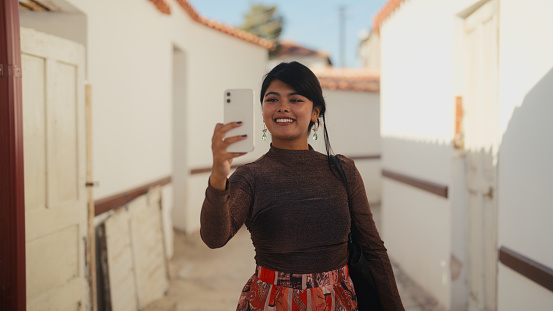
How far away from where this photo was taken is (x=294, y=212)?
1573 mm

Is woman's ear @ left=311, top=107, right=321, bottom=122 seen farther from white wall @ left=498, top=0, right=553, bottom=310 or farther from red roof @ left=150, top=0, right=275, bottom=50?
red roof @ left=150, top=0, right=275, bottom=50

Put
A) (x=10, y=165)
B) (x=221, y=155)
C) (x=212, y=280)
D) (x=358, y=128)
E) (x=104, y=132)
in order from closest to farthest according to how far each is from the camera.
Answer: (x=221, y=155) → (x=10, y=165) → (x=104, y=132) → (x=212, y=280) → (x=358, y=128)

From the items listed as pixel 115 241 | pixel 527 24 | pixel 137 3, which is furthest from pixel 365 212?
pixel 137 3

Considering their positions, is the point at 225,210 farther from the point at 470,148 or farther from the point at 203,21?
the point at 203,21

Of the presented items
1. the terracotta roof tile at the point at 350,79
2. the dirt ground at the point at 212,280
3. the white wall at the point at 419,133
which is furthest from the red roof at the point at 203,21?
the dirt ground at the point at 212,280

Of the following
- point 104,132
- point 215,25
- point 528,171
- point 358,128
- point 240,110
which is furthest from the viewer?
point 358,128

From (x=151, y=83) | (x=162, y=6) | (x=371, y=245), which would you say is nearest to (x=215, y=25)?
(x=162, y=6)

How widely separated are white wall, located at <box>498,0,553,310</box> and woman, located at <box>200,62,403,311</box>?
4.09ft

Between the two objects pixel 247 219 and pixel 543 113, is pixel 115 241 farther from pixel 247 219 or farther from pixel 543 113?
pixel 543 113

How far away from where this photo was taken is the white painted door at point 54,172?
2.80m

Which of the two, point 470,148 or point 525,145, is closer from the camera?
point 525,145

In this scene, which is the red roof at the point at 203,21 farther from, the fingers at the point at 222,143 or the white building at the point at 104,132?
the fingers at the point at 222,143

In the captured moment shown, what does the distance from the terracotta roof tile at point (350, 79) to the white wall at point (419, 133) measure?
500cm

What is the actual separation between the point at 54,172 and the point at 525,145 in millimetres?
3031
